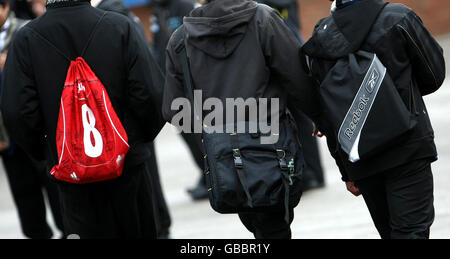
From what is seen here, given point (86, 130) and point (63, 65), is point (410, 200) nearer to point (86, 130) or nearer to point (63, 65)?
point (86, 130)

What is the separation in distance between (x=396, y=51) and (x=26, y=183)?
11.5ft

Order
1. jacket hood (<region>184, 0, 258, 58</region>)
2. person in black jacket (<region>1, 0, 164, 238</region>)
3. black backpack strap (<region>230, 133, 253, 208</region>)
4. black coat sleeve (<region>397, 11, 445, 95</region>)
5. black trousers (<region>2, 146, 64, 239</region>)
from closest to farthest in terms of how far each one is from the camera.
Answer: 1. black coat sleeve (<region>397, 11, 445, 95</region>)
2. black backpack strap (<region>230, 133, 253, 208</region>)
3. jacket hood (<region>184, 0, 258, 58</region>)
4. person in black jacket (<region>1, 0, 164, 238</region>)
5. black trousers (<region>2, 146, 64, 239</region>)

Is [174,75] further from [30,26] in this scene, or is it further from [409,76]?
[409,76]

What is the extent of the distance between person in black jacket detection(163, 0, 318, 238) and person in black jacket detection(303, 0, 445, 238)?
0.21 meters

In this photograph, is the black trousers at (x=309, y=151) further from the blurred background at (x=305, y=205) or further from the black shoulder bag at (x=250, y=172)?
the black shoulder bag at (x=250, y=172)

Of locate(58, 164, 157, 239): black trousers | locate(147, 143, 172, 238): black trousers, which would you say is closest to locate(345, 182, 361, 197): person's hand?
locate(58, 164, 157, 239): black trousers

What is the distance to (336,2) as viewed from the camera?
4.54 meters

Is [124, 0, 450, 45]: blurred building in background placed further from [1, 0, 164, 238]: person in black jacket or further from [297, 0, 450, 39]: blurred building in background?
[1, 0, 164, 238]: person in black jacket

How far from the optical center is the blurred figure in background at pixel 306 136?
7.71 meters

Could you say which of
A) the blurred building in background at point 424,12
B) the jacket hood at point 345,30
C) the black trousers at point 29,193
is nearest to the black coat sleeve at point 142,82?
the jacket hood at point 345,30

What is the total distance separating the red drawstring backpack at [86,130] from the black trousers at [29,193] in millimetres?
1734

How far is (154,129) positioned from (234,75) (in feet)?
2.77

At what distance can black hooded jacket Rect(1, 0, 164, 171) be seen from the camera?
16.4 feet
